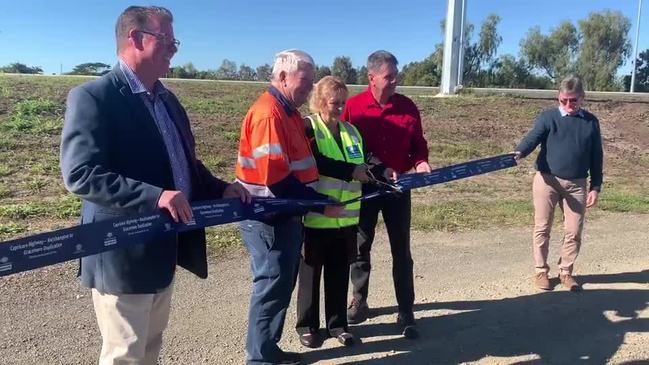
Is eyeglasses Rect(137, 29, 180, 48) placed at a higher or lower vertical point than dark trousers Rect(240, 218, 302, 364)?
higher

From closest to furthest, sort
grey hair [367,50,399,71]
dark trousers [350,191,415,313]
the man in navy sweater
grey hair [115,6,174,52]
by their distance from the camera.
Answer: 1. grey hair [115,6,174,52]
2. grey hair [367,50,399,71]
3. dark trousers [350,191,415,313]
4. the man in navy sweater

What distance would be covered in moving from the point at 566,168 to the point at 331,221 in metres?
2.73

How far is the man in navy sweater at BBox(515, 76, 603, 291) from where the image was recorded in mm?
5547

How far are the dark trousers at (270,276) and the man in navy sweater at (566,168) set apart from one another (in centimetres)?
297

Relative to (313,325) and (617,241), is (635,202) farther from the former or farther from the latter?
(313,325)

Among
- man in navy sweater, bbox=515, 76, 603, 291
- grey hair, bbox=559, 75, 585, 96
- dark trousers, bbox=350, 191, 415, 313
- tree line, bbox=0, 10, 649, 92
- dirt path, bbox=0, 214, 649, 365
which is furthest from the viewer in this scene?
tree line, bbox=0, 10, 649, 92

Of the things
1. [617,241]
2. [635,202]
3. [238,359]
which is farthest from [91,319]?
[635,202]

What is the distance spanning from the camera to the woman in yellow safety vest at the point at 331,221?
159 inches

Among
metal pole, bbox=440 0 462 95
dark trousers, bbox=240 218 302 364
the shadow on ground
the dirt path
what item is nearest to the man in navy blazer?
dark trousers, bbox=240 218 302 364

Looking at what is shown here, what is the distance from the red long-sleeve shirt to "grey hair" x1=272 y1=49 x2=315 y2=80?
1.13 m

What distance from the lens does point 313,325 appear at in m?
4.30

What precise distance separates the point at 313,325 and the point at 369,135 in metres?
1.49

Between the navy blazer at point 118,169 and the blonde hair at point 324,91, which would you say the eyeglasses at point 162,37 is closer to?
the navy blazer at point 118,169

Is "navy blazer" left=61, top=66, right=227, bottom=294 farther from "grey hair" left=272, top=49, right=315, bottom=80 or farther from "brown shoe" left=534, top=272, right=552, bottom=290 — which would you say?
"brown shoe" left=534, top=272, right=552, bottom=290
